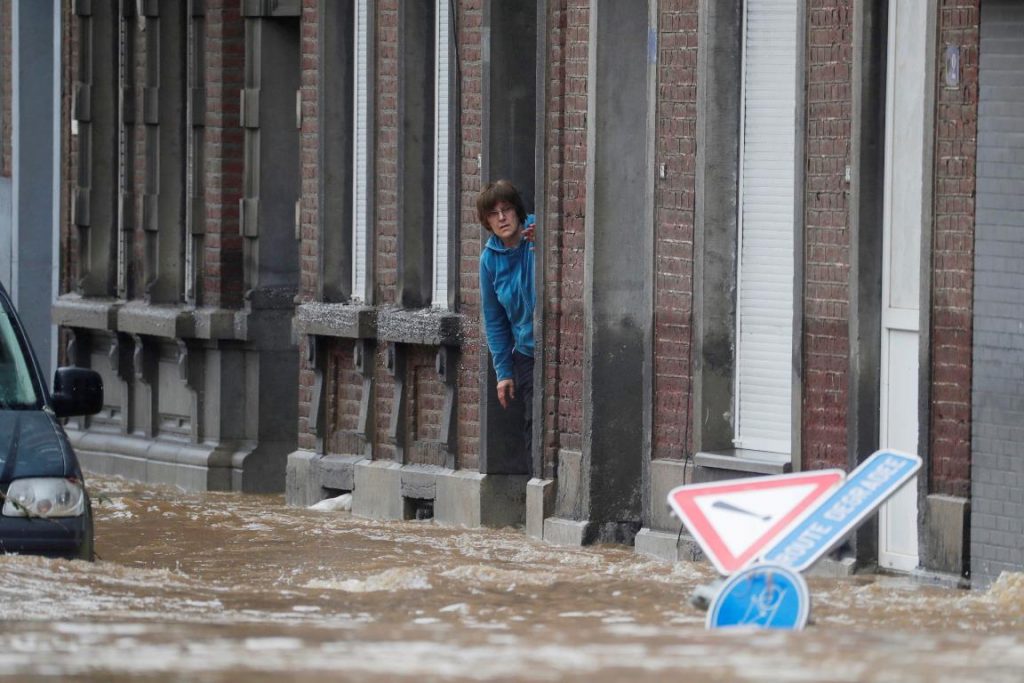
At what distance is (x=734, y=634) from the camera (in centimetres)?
767

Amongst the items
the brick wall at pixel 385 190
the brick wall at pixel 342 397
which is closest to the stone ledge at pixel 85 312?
the brick wall at pixel 342 397

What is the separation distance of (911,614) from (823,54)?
3.24m

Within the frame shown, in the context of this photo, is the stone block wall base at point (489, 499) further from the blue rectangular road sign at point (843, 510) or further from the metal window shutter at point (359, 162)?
the blue rectangular road sign at point (843, 510)

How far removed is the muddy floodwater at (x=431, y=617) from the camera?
7320 mm

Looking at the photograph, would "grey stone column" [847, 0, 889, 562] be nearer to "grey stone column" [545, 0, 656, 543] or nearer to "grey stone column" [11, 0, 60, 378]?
"grey stone column" [545, 0, 656, 543]

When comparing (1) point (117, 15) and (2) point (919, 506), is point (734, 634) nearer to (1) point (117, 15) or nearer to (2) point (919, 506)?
(2) point (919, 506)

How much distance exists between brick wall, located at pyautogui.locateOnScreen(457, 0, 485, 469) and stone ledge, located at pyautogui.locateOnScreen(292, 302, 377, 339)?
1.12 m

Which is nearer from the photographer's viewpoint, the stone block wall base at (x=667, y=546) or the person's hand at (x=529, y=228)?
the stone block wall base at (x=667, y=546)

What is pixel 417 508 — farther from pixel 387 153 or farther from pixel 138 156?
pixel 138 156

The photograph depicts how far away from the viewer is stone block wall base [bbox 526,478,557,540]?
46.2 feet

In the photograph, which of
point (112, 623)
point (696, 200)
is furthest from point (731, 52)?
point (112, 623)

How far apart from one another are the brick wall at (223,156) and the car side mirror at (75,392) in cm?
683

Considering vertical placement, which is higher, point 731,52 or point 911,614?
point 731,52

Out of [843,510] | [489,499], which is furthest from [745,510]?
[489,499]
